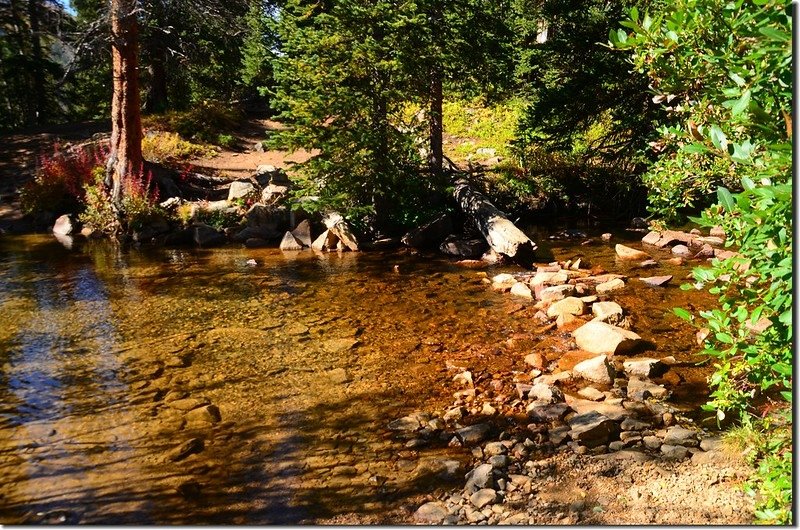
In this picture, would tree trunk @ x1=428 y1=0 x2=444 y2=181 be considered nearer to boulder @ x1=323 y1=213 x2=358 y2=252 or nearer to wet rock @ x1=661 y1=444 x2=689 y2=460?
boulder @ x1=323 y1=213 x2=358 y2=252

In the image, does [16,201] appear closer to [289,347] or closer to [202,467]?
[289,347]

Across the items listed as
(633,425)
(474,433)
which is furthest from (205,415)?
(633,425)

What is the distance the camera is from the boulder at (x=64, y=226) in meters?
16.0

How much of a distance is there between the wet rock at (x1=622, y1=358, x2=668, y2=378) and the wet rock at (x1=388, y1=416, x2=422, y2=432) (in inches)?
107

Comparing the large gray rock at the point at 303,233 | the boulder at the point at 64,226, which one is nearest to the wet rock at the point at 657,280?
the large gray rock at the point at 303,233

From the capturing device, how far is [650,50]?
3281 millimetres

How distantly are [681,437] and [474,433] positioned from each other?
1.80m

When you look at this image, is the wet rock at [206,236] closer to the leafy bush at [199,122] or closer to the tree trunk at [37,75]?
the leafy bush at [199,122]

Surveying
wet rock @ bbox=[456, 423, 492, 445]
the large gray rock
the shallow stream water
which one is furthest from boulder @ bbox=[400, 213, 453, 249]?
wet rock @ bbox=[456, 423, 492, 445]

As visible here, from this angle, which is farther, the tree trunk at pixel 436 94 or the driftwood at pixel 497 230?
the tree trunk at pixel 436 94

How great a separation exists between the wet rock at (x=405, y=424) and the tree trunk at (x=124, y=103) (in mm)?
12867

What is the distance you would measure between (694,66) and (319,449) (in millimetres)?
4160

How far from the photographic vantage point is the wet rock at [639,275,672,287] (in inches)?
390

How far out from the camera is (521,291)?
9711 mm
